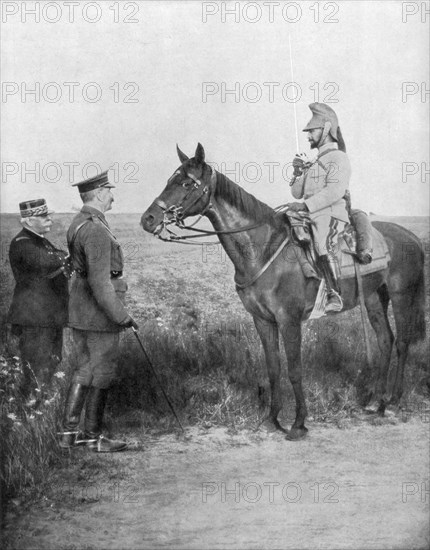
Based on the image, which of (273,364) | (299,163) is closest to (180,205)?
(299,163)

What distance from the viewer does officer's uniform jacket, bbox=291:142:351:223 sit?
486cm

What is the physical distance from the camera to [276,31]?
4.88 meters

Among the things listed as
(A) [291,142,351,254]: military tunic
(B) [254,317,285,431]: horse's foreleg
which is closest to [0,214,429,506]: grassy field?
(B) [254,317,285,431]: horse's foreleg

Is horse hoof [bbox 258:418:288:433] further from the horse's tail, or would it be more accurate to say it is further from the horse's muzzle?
the horse's muzzle

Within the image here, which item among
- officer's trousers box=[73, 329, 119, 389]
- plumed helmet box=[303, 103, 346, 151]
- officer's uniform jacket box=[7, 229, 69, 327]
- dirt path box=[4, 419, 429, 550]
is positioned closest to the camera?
dirt path box=[4, 419, 429, 550]

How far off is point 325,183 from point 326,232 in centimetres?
35

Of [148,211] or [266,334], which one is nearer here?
[148,211]

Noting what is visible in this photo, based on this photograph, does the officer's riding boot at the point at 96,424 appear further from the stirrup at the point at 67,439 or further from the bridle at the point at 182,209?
the bridle at the point at 182,209

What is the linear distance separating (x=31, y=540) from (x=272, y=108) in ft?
10.8

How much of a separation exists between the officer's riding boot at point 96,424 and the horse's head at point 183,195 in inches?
45.7

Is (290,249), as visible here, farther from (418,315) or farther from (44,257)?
(44,257)

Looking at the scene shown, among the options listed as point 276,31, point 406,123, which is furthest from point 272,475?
point 276,31

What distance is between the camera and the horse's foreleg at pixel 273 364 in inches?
191

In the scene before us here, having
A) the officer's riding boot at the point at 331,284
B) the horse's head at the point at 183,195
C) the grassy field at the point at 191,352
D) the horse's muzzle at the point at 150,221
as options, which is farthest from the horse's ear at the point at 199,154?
the officer's riding boot at the point at 331,284
